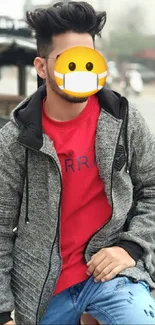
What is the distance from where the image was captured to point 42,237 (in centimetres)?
159

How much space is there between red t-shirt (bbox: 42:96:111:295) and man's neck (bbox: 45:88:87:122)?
15 mm

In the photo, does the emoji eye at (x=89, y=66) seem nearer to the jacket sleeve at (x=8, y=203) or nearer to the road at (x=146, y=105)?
the jacket sleeve at (x=8, y=203)

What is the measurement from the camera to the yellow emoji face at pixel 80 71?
148 cm

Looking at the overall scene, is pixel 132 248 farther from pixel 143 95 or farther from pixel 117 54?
pixel 143 95

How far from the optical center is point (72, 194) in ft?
5.14

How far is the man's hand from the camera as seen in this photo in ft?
4.99

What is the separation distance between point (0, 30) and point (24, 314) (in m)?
4.01

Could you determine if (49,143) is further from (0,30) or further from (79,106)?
(0,30)

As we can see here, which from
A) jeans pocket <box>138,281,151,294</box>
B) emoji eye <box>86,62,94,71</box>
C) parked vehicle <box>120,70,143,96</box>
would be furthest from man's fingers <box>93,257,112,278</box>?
parked vehicle <box>120,70,143,96</box>

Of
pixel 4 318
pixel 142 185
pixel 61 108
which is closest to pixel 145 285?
pixel 142 185

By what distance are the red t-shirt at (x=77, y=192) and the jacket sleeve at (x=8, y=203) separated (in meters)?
0.12

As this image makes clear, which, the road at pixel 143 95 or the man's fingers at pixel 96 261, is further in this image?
the road at pixel 143 95

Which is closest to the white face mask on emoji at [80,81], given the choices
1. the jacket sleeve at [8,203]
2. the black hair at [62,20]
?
the black hair at [62,20]

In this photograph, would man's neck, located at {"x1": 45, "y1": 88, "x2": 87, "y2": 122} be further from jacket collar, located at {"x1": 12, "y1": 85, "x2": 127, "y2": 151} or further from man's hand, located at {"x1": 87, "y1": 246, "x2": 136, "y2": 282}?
man's hand, located at {"x1": 87, "y1": 246, "x2": 136, "y2": 282}
